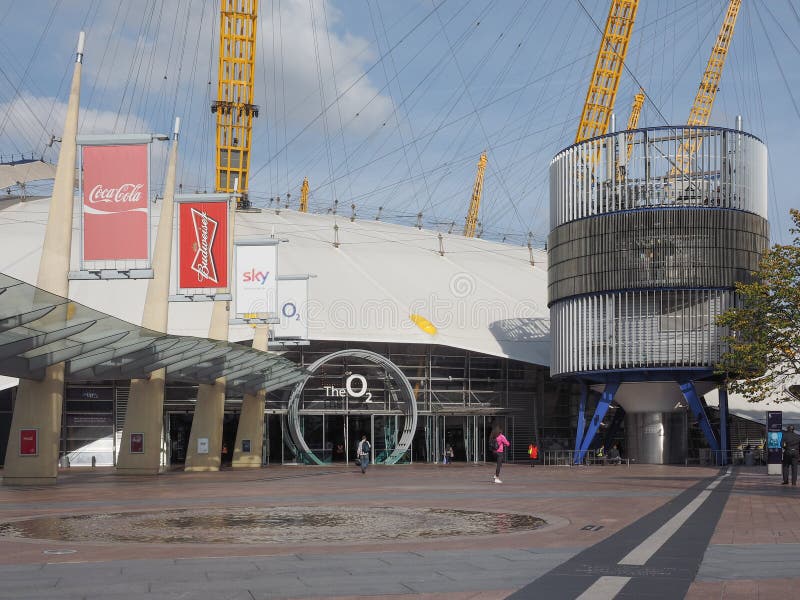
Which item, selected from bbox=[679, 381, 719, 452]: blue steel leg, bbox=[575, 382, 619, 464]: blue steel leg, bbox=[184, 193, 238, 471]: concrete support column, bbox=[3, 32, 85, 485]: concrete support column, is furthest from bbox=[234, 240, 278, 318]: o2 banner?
bbox=[679, 381, 719, 452]: blue steel leg

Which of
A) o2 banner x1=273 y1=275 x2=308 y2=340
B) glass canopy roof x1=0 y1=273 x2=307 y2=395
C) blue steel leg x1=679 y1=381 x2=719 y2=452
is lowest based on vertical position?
blue steel leg x1=679 y1=381 x2=719 y2=452

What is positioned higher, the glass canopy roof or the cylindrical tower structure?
the cylindrical tower structure

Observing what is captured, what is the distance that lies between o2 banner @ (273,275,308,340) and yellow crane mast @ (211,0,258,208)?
2532 centimetres

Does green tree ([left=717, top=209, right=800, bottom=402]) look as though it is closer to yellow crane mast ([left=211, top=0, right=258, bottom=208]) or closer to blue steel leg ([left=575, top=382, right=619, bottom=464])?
blue steel leg ([left=575, top=382, right=619, bottom=464])

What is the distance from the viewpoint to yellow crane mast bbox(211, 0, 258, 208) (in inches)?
2899

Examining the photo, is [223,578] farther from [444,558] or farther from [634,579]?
[634,579]

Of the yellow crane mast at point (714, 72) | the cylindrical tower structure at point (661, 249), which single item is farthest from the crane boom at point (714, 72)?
the cylindrical tower structure at point (661, 249)

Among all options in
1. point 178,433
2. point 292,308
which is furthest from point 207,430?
point 178,433

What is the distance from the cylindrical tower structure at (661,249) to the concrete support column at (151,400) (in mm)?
22429

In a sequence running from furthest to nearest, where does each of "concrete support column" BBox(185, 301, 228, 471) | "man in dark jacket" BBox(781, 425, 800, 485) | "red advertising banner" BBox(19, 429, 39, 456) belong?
1. "concrete support column" BBox(185, 301, 228, 471)
2. "red advertising banner" BBox(19, 429, 39, 456)
3. "man in dark jacket" BBox(781, 425, 800, 485)

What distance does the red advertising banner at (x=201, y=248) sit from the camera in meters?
36.6

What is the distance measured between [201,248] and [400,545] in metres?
23.8

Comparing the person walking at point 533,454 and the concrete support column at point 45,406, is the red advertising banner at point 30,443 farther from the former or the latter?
the person walking at point 533,454

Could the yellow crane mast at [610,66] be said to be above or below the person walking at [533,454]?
above
